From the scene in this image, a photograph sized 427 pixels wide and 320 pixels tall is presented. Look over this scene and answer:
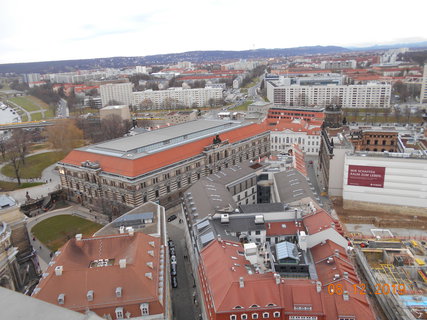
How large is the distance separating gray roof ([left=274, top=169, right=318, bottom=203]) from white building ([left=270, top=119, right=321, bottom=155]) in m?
44.4

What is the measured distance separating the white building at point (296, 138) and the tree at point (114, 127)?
195 feet

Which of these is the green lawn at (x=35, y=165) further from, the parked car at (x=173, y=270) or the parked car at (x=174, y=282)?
the parked car at (x=174, y=282)

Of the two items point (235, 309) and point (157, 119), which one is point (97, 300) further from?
point (157, 119)

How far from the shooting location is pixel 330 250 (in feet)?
149

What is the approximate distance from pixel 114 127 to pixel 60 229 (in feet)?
231

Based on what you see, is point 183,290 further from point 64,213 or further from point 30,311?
point 30,311

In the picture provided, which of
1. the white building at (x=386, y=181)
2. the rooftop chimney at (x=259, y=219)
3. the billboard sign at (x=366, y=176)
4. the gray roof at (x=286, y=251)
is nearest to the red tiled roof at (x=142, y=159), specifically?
the rooftop chimney at (x=259, y=219)

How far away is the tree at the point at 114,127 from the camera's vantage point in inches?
5221

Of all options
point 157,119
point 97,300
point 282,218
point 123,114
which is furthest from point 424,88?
point 97,300

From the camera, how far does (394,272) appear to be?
165 feet

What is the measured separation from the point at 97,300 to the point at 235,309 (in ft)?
45.3

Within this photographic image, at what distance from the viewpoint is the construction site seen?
42.7 meters

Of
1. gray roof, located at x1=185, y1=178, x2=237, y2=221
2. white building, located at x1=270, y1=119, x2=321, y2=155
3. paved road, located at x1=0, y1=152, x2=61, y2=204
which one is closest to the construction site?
gray roof, located at x1=185, y1=178, x2=237, y2=221

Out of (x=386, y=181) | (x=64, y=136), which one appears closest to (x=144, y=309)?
(x=386, y=181)
